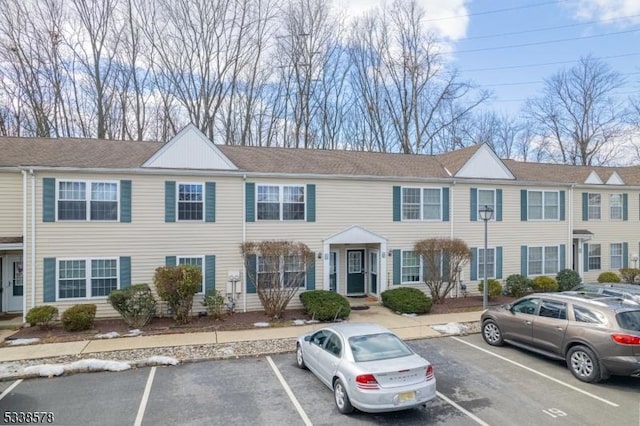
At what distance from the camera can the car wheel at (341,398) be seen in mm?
6383

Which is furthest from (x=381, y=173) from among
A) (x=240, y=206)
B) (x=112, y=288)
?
(x=112, y=288)

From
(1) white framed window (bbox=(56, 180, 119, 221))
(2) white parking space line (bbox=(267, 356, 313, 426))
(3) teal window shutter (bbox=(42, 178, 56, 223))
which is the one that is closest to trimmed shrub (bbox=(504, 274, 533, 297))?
(2) white parking space line (bbox=(267, 356, 313, 426))

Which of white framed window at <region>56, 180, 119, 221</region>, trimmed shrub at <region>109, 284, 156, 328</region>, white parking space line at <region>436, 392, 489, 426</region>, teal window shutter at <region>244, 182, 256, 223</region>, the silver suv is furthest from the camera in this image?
teal window shutter at <region>244, 182, 256, 223</region>

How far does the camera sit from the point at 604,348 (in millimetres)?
7484

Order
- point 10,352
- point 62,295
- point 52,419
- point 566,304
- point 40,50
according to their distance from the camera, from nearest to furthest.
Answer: point 52,419
point 566,304
point 10,352
point 62,295
point 40,50

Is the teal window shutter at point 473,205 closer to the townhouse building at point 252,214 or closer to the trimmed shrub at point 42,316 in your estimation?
the townhouse building at point 252,214

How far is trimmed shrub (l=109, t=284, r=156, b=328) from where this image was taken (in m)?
11.9

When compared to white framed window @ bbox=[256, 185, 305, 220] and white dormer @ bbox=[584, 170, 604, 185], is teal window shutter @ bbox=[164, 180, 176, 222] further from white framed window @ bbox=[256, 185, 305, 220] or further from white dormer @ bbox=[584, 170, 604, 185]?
white dormer @ bbox=[584, 170, 604, 185]

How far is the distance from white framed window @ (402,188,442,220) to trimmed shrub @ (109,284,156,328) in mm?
10449

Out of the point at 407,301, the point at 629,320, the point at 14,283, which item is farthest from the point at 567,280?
the point at 14,283

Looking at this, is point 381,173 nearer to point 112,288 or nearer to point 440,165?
point 440,165

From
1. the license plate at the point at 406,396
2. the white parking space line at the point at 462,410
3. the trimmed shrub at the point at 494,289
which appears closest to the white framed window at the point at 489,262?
the trimmed shrub at the point at 494,289

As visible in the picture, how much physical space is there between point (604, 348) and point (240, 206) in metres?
11.5

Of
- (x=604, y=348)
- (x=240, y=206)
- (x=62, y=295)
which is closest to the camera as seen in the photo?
(x=604, y=348)
